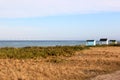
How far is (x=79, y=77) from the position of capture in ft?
61.0

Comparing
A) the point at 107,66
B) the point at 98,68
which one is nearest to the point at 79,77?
the point at 98,68

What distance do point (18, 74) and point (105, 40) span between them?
63.5m

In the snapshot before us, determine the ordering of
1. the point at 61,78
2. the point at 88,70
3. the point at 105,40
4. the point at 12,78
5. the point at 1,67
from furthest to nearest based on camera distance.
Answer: the point at 105,40 → the point at 88,70 → the point at 1,67 → the point at 61,78 → the point at 12,78

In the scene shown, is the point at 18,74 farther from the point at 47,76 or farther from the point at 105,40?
the point at 105,40

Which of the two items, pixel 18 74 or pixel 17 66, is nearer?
pixel 18 74

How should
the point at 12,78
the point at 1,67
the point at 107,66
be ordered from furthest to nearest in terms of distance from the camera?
the point at 107,66
the point at 1,67
the point at 12,78

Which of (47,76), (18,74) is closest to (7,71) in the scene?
(18,74)

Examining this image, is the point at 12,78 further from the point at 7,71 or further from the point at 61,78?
the point at 61,78

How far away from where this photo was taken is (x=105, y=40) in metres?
79.8

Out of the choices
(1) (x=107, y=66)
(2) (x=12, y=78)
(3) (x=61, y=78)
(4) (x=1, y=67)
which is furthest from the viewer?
(1) (x=107, y=66)

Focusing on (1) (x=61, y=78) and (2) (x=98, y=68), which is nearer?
(1) (x=61, y=78)

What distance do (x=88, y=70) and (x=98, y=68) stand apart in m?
1.42

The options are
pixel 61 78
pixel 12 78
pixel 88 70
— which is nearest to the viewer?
pixel 12 78

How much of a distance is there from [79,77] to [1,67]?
4.14m
